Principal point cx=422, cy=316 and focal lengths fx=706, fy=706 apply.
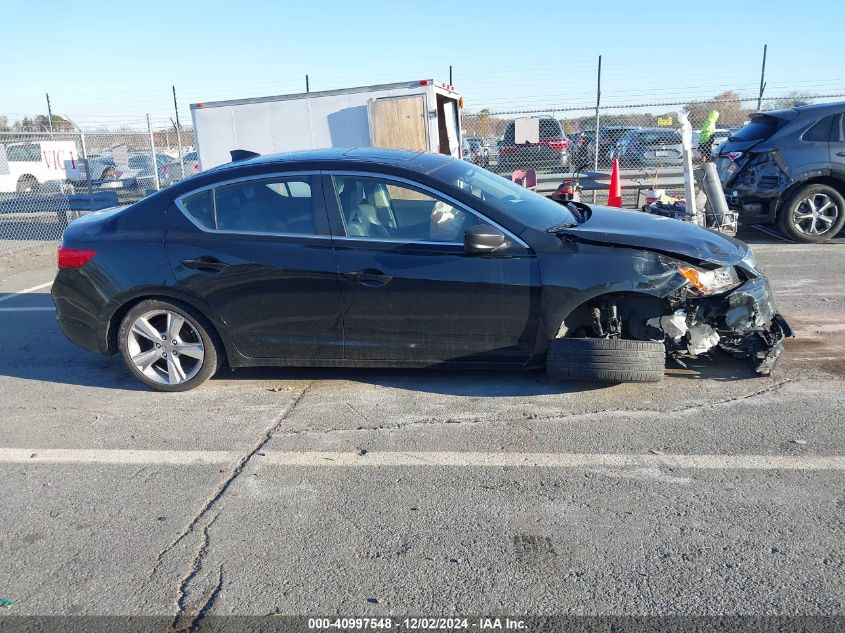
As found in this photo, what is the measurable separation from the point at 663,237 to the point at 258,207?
268 cm

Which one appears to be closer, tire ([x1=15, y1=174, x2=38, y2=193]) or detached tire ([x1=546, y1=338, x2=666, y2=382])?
detached tire ([x1=546, y1=338, x2=666, y2=382])

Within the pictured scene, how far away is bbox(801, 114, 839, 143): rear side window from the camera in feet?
29.7

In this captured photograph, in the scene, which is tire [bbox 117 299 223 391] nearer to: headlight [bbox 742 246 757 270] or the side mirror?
the side mirror

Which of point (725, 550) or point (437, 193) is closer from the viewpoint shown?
point (725, 550)

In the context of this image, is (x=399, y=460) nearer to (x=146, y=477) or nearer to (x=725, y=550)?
(x=146, y=477)

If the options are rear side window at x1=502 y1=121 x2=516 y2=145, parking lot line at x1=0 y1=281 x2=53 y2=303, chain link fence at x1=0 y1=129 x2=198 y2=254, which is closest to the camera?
parking lot line at x1=0 y1=281 x2=53 y2=303

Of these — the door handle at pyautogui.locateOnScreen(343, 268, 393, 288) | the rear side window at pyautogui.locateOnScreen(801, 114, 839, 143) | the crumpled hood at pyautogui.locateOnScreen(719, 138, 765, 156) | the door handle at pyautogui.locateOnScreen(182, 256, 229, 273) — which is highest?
the rear side window at pyautogui.locateOnScreen(801, 114, 839, 143)

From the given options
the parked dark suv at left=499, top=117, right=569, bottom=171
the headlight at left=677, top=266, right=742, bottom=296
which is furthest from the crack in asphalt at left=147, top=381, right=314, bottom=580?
the parked dark suv at left=499, top=117, right=569, bottom=171

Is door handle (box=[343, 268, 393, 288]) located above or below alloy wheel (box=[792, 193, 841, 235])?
above

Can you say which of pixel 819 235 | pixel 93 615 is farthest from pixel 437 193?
pixel 819 235

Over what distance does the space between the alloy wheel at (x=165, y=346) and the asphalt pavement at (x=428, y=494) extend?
18cm

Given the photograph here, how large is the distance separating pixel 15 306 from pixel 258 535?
609 centimetres

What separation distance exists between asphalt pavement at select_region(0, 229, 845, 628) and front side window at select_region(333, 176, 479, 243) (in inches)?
42.2

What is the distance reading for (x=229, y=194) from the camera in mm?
4855
